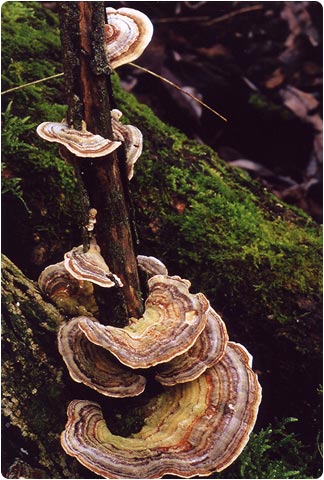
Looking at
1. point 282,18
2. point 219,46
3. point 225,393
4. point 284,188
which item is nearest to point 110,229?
point 225,393

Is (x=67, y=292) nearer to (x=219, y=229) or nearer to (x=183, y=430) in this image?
(x=183, y=430)

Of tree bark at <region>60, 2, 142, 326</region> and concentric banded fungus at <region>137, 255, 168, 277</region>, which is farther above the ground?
tree bark at <region>60, 2, 142, 326</region>

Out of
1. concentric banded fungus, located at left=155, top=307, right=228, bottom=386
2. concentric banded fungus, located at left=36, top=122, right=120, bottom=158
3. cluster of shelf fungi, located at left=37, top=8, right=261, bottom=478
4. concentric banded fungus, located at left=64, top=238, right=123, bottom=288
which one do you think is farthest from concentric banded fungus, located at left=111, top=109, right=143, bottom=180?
concentric banded fungus, located at left=155, top=307, right=228, bottom=386

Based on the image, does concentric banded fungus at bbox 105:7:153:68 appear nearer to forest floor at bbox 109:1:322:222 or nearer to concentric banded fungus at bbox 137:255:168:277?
concentric banded fungus at bbox 137:255:168:277

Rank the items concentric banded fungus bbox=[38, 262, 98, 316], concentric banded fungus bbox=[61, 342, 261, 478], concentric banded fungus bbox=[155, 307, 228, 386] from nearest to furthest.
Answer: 1. concentric banded fungus bbox=[61, 342, 261, 478]
2. concentric banded fungus bbox=[155, 307, 228, 386]
3. concentric banded fungus bbox=[38, 262, 98, 316]

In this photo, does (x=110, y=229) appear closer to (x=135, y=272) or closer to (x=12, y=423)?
(x=135, y=272)

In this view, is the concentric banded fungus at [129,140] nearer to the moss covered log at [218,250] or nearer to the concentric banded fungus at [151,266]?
the concentric banded fungus at [151,266]

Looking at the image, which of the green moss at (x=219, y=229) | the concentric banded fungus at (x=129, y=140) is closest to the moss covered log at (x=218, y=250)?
the green moss at (x=219, y=229)
